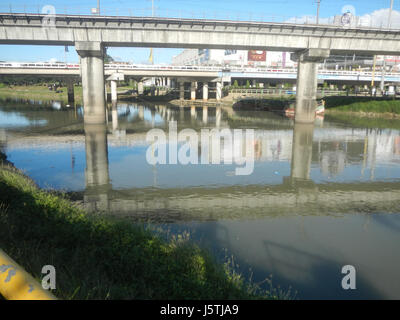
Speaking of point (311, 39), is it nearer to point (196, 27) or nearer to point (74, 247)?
point (196, 27)

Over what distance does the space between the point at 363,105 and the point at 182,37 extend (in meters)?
31.8

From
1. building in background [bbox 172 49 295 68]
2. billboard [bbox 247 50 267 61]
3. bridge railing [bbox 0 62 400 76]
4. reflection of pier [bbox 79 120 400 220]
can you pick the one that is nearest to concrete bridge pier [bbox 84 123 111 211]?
reflection of pier [bbox 79 120 400 220]

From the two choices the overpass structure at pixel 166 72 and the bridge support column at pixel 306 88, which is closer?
the bridge support column at pixel 306 88

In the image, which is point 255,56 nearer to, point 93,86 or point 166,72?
point 166,72

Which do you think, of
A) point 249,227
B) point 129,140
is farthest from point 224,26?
point 249,227

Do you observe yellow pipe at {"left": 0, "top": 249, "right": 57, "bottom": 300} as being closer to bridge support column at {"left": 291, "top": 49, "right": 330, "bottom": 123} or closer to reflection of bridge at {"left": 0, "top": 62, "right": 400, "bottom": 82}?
bridge support column at {"left": 291, "top": 49, "right": 330, "bottom": 123}

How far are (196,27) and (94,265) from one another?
34303mm

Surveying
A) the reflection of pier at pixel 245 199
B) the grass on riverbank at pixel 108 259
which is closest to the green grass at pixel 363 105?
the reflection of pier at pixel 245 199

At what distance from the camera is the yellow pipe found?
11.4ft

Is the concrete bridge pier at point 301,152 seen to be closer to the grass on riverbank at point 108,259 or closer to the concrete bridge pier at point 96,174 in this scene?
the concrete bridge pier at point 96,174

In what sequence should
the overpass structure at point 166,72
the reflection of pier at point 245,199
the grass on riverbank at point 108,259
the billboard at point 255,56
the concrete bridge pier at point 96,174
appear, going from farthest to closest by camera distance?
1. the billboard at point 255,56
2. the overpass structure at point 166,72
3. the concrete bridge pier at point 96,174
4. the reflection of pier at point 245,199
5. the grass on riverbank at point 108,259

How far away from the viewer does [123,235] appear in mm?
8383

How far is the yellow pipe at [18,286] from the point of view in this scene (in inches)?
137

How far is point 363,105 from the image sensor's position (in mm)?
52844
